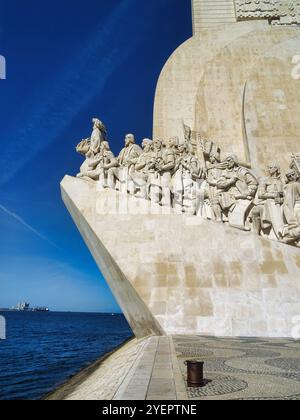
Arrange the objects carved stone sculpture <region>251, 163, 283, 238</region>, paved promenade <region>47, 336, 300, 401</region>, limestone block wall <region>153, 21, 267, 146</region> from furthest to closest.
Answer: limestone block wall <region>153, 21, 267, 146</region>
carved stone sculpture <region>251, 163, 283, 238</region>
paved promenade <region>47, 336, 300, 401</region>

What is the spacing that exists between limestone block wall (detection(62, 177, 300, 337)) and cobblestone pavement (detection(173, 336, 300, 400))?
1566mm

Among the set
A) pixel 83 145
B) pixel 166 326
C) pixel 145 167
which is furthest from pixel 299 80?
pixel 166 326

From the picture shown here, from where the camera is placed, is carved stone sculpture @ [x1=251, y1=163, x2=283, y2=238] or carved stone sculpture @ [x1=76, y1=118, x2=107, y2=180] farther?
carved stone sculpture @ [x1=76, y1=118, x2=107, y2=180]

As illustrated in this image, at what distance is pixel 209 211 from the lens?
7609 mm

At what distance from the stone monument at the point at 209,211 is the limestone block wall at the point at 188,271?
0.06 feet

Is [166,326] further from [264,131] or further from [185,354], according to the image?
[264,131]

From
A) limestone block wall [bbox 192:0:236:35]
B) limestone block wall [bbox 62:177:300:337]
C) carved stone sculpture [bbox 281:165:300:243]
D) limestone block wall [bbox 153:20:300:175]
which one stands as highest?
limestone block wall [bbox 192:0:236:35]

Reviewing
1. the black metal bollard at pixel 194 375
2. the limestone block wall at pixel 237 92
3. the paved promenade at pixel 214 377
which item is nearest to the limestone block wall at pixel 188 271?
the paved promenade at pixel 214 377

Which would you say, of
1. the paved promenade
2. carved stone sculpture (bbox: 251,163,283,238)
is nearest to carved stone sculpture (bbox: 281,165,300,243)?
carved stone sculpture (bbox: 251,163,283,238)

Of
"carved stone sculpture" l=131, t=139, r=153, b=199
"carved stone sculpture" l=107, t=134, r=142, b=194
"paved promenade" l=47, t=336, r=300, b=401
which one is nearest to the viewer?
"paved promenade" l=47, t=336, r=300, b=401

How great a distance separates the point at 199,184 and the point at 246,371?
582 cm

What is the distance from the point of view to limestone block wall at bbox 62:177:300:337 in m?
Answer: 5.68

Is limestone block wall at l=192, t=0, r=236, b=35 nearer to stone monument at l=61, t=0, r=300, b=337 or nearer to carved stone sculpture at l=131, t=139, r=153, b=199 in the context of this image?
stone monument at l=61, t=0, r=300, b=337

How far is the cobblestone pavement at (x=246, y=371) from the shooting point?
6.50 ft
